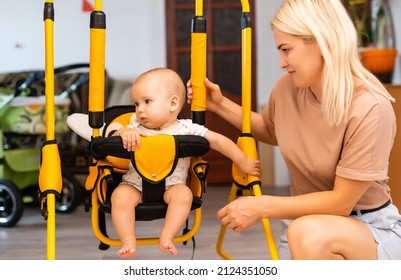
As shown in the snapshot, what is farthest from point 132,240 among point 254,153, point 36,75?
point 36,75

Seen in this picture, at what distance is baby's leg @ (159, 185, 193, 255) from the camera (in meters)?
1.58

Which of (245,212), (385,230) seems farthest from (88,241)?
(385,230)

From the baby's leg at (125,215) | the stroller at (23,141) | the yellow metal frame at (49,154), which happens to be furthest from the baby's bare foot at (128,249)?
the stroller at (23,141)

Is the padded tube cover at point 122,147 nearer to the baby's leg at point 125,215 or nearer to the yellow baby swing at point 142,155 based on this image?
the yellow baby swing at point 142,155

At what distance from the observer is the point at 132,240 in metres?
1.57

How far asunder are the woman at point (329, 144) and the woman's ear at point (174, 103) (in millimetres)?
274

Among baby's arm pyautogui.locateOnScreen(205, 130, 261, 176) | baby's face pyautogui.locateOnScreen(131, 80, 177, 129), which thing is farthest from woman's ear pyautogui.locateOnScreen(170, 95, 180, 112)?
baby's arm pyautogui.locateOnScreen(205, 130, 261, 176)

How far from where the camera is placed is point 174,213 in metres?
1.63

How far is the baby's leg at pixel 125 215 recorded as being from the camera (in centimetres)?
157

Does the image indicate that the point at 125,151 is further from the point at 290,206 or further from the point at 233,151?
the point at 290,206

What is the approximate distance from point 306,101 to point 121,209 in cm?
56

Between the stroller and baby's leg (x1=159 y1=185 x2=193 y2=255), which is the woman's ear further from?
the stroller

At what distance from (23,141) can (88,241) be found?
1.01 meters
